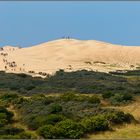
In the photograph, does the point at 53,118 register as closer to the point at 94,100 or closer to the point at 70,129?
the point at 70,129

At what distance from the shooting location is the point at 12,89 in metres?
57.8

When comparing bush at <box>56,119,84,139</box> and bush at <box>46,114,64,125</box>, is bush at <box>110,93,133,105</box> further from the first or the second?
bush at <box>56,119,84,139</box>

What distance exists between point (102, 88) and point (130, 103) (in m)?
11.8

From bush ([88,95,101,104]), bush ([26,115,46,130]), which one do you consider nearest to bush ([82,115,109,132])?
bush ([26,115,46,130])

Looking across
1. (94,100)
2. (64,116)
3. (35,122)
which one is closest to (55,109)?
(64,116)

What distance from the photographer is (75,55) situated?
126500 millimetres

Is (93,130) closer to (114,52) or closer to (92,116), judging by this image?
(92,116)

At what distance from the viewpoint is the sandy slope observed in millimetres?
108375

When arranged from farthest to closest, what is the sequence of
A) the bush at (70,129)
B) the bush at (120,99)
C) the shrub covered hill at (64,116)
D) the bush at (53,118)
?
the bush at (120,99)
the bush at (53,118)
the shrub covered hill at (64,116)
the bush at (70,129)

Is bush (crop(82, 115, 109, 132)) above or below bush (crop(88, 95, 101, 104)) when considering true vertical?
below

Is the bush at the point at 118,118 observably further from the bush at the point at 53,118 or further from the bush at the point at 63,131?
the bush at the point at 63,131

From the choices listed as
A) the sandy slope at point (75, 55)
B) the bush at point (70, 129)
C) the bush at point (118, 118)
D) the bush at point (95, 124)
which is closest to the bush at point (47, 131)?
the bush at point (70, 129)

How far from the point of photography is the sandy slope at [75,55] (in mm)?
108375

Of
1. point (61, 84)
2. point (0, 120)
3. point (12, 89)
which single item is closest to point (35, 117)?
point (0, 120)
